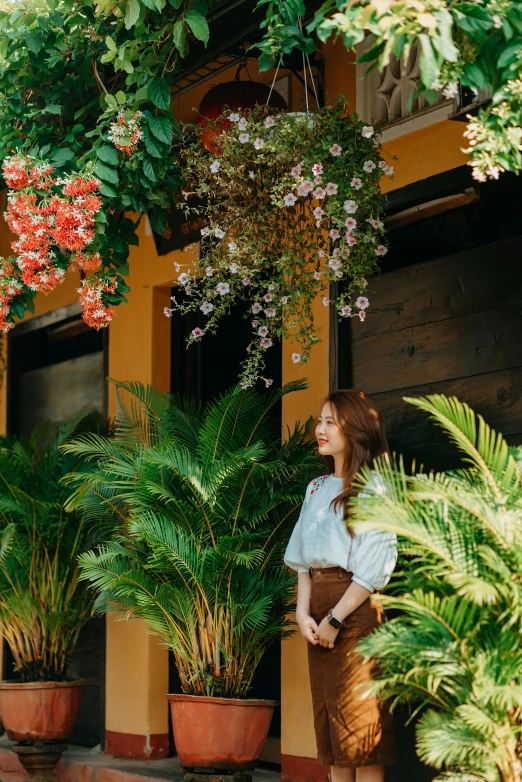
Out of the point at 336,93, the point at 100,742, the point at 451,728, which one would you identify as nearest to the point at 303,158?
the point at 336,93

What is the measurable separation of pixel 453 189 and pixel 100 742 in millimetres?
4342

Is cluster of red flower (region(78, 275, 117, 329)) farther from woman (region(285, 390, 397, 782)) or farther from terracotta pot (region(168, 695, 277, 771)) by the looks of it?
terracotta pot (region(168, 695, 277, 771))

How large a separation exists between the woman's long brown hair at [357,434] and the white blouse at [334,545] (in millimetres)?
78

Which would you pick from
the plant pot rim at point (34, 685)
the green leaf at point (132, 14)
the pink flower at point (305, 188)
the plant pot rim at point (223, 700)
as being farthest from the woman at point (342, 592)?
the plant pot rim at point (34, 685)

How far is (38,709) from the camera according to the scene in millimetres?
6809

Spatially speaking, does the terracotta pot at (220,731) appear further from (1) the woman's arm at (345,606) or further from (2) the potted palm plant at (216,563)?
(1) the woman's arm at (345,606)

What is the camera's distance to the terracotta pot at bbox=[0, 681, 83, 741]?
6805mm

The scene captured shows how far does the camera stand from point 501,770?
334cm

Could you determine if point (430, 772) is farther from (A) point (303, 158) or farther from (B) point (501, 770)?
(A) point (303, 158)

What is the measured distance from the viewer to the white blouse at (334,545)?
4406 mm

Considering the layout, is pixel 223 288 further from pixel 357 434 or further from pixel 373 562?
pixel 373 562

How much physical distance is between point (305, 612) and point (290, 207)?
180cm

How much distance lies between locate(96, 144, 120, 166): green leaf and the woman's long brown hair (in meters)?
1.40

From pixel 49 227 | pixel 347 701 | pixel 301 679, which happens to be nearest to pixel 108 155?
pixel 49 227
